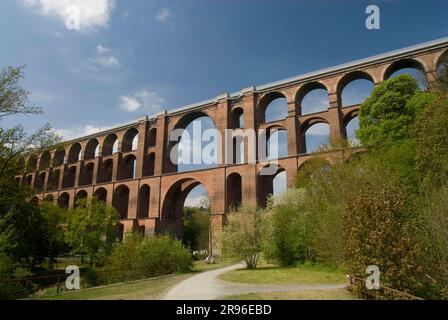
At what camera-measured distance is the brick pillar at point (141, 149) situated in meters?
42.2

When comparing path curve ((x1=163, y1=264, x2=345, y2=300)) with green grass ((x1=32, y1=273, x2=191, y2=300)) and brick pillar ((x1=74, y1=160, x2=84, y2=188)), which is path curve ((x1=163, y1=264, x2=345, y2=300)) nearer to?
green grass ((x1=32, y1=273, x2=191, y2=300))

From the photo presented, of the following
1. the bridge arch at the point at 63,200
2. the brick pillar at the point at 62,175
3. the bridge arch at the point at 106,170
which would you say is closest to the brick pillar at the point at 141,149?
the bridge arch at the point at 106,170

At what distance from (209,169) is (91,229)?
1302 cm

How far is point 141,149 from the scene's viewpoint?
42719 mm

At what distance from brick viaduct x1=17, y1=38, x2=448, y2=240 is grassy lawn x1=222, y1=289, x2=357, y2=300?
2092 cm

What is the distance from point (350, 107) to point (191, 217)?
3736cm

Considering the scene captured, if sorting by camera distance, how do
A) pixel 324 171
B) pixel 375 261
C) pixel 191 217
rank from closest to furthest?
pixel 375 261 < pixel 324 171 < pixel 191 217

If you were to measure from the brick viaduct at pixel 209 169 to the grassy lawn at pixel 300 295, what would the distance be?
20.9 metres

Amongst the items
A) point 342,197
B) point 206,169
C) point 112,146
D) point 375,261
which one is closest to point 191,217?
point 112,146

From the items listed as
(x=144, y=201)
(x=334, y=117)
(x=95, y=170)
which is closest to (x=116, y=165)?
(x=95, y=170)

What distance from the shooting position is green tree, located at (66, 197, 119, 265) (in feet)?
103

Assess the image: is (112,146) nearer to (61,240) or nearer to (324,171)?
(61,240)

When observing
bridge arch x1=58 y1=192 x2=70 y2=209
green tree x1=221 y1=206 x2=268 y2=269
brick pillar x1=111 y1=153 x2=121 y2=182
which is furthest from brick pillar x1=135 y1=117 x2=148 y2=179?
green tree x1=221 y1=206 x2=268 y2=269
